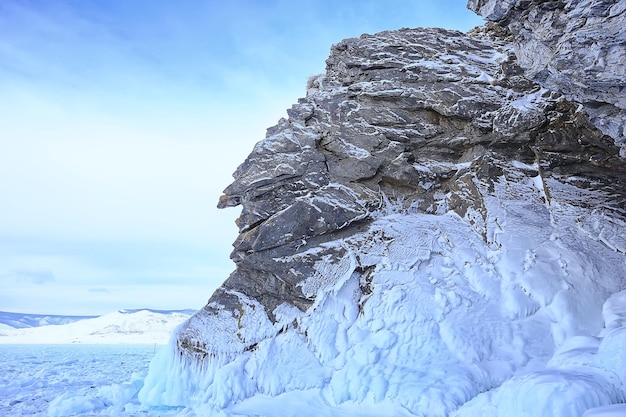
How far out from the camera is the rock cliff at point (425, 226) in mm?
9500

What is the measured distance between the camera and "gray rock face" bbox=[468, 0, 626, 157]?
23.2 feet

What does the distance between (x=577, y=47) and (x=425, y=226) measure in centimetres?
595

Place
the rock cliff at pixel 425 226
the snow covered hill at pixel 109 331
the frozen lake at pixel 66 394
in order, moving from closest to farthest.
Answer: the rock cliff at pixel 425 226 → the frozen lake at pixel 66 394 → the snow covered hill at pixel 109 331

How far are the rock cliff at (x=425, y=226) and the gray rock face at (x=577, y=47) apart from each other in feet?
0.13

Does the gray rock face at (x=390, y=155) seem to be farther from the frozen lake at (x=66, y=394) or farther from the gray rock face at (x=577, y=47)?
the gray rock face at (x=577, y=47)

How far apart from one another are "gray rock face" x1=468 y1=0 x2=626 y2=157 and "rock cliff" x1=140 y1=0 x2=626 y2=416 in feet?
0.13

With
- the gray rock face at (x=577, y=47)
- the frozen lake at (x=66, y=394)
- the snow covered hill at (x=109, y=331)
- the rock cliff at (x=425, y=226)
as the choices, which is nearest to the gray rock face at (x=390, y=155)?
the rock cliff at (x=425, y=226)

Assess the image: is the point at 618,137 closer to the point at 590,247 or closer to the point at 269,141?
the point at 590,247

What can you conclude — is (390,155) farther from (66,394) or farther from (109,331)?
(109,331)

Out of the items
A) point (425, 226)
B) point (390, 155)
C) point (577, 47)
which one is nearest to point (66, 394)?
point (425, 226)

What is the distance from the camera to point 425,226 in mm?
12312

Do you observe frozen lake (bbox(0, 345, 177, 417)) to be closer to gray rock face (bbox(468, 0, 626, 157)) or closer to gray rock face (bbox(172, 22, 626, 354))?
gray rock face (bbox(172, 22, 626, 354))

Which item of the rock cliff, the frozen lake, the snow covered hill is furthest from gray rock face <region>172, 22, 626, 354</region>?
the snow covered hill

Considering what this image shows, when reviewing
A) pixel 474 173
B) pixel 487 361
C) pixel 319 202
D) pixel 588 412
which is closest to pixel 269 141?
pixel 319 202
